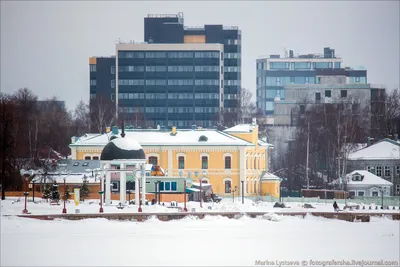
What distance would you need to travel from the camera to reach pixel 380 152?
135m

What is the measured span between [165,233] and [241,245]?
744 cm

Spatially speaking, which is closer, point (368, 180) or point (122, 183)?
point (122, 183)

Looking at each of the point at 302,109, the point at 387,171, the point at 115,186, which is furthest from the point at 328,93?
the point at 115,186

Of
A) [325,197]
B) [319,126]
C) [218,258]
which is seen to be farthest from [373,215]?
[319,126]

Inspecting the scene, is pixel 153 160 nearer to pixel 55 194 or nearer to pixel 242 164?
pixel 242 164

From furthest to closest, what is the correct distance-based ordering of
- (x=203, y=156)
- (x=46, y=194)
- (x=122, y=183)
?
(x=203, y=156) → (x=46, y=194) → (x=122, y=183)

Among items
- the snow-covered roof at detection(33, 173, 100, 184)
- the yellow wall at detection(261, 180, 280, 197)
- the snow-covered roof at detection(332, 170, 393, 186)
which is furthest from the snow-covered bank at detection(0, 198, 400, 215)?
the snow-covered roof at detection(332, 170, 393, 186)

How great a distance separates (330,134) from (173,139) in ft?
85.1

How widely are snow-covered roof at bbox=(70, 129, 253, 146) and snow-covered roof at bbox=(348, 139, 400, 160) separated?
16.7 m

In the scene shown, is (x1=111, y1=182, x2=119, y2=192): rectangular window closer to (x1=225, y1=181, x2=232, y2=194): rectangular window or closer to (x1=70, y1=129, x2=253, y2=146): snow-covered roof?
(x1=70, y1=129, x2=253, y2=146): snow-covered roof

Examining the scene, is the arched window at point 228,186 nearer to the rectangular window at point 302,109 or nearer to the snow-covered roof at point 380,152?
the snow-covered roof at point 380,152

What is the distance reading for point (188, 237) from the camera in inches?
3440

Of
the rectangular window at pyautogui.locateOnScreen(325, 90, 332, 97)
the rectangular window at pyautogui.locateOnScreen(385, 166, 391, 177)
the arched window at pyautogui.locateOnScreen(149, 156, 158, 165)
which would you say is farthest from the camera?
the rectangular window at pyautogui.locateOnScreen(325, 90, 332, 97)

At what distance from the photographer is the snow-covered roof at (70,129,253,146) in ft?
404
